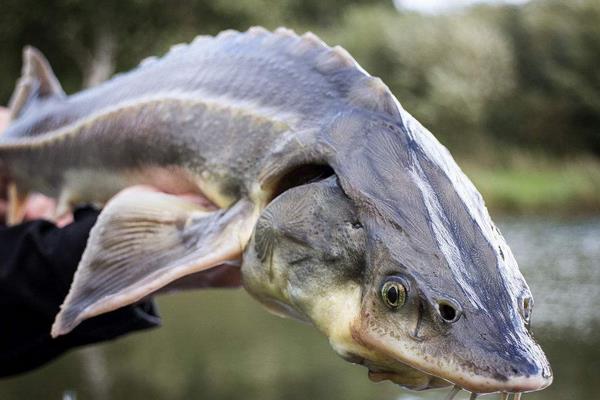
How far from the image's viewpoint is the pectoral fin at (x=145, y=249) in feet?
3.76

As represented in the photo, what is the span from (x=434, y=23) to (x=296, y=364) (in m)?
9.94

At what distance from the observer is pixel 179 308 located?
261 inches

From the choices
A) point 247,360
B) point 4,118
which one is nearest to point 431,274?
point 4,118

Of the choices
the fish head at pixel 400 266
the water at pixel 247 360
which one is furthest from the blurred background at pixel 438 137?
the fish head at pixel 400 266

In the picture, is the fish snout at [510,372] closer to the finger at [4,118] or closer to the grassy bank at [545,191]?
the finger at [4,118]

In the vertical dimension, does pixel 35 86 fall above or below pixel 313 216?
below

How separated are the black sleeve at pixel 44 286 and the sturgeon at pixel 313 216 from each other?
0.52ft

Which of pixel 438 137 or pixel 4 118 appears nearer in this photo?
pixel 4 118

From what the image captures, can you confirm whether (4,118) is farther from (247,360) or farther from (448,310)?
(247,360)

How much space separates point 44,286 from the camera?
1.60 meters

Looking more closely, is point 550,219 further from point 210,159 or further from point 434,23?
point 210,159

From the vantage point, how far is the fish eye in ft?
3.03

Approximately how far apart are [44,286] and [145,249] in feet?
1.55

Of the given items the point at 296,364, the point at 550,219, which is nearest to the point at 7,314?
the point at 296,364
